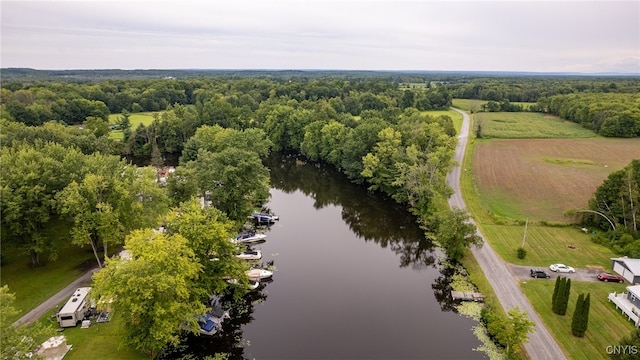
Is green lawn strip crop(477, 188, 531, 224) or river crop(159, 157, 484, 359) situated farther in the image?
green lawn strip crop(477, 188, 531, 224)

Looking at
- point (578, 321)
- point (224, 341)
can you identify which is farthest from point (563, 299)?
point (224, 341)

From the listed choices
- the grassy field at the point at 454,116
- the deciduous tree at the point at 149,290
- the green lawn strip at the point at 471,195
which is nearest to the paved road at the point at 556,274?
the green lawn strip at the point at 471,195

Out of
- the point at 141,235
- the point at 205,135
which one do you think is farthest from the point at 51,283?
the point at 205,135

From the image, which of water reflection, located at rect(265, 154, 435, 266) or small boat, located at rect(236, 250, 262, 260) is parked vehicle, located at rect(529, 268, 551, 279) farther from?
small boat, located at rect(236, 250, 262, 260)

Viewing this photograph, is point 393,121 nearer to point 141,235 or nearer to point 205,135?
point 205,135

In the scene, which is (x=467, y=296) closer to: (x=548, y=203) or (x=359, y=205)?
(x=359, y=205)

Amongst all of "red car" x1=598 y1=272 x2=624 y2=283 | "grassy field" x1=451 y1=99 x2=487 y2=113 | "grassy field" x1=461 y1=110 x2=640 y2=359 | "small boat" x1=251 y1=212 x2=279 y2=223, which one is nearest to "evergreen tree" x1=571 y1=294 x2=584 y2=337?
"grassy field" x1=461 y1=110 x2=640 y2=359
